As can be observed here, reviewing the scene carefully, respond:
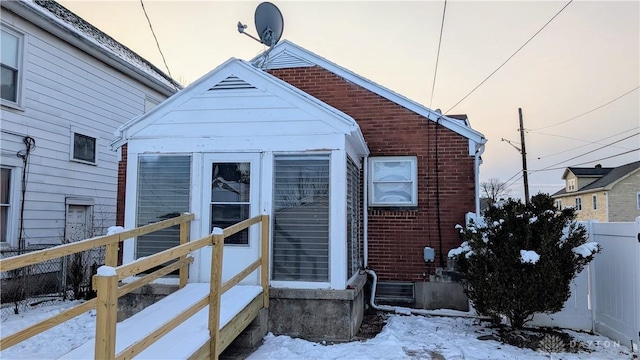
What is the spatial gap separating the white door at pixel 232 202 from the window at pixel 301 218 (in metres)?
0.30

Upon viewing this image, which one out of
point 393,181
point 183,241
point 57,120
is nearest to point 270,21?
point 393,181

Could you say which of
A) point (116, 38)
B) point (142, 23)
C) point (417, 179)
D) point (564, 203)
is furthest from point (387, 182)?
point (564, 203)

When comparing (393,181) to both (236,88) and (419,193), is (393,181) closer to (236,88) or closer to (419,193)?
(419,193)

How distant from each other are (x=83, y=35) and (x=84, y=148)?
2.62 meters

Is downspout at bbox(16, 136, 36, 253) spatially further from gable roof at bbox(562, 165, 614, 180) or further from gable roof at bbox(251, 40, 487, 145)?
gable roof at bbox(562, 165, 614, 180)

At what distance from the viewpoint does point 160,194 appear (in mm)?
5664

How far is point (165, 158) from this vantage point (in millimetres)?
5656

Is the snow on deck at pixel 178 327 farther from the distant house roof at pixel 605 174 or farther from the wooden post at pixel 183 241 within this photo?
the distant house roof at pixel 605 174

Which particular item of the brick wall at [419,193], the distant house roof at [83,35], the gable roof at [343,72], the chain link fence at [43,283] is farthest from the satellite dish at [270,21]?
the chain link fence at [43,283]

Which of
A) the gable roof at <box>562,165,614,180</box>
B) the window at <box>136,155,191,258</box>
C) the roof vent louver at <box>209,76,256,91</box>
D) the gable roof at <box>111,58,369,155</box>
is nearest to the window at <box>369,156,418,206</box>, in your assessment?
the gable roof at <box>111,58,369,155</box>

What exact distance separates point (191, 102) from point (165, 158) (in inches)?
34.3

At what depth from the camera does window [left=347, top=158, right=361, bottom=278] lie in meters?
5.95

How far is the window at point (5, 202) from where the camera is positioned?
25.2 feet

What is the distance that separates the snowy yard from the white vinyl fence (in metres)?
0.24
